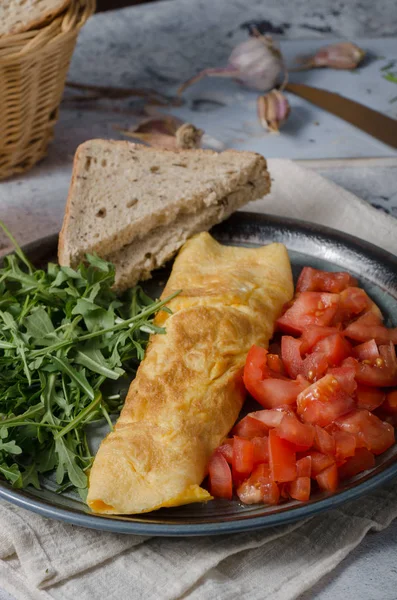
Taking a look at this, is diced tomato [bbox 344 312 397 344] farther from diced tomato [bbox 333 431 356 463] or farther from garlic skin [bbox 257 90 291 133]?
garlic skin [bbox 257 90 291 133]

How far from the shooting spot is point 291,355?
9.32 ft

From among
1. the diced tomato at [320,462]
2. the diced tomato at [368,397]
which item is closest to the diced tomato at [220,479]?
the diced tomato at [320,462]

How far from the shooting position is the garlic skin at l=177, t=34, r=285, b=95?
17.9ft

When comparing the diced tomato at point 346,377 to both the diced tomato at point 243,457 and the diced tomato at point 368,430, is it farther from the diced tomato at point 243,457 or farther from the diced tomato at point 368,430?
the diced tomato at point 243,457

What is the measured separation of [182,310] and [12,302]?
70 cm

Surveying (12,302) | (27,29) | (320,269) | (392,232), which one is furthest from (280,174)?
(12,302)

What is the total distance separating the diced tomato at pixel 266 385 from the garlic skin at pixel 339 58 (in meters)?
3.78

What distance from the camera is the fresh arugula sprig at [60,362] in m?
2.53

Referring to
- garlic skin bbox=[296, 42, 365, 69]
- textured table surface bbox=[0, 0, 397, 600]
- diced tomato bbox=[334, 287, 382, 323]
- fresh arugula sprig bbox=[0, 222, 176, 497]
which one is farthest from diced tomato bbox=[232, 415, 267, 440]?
garlic skin bbox=[296, 42, 365, 69]

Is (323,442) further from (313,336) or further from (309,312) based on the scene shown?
(309,312)

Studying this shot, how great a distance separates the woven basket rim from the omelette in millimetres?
1388

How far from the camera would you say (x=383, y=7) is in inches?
266

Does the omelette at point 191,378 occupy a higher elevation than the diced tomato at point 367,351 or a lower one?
higher

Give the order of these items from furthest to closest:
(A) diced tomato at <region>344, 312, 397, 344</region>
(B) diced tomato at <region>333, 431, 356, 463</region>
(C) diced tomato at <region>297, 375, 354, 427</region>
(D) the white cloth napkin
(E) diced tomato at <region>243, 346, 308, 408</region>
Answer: (A) diced tomato at <region>344, 312, 397, 344</region> < (E) diced tomato at <region>243, 346, 308, 408</region> < (C) diced tomato at <region>297, 375, 354, 427</region> < (B) diced tomato at <region>333, 431, 356, 463</region> < (D) the white cloth napkin
